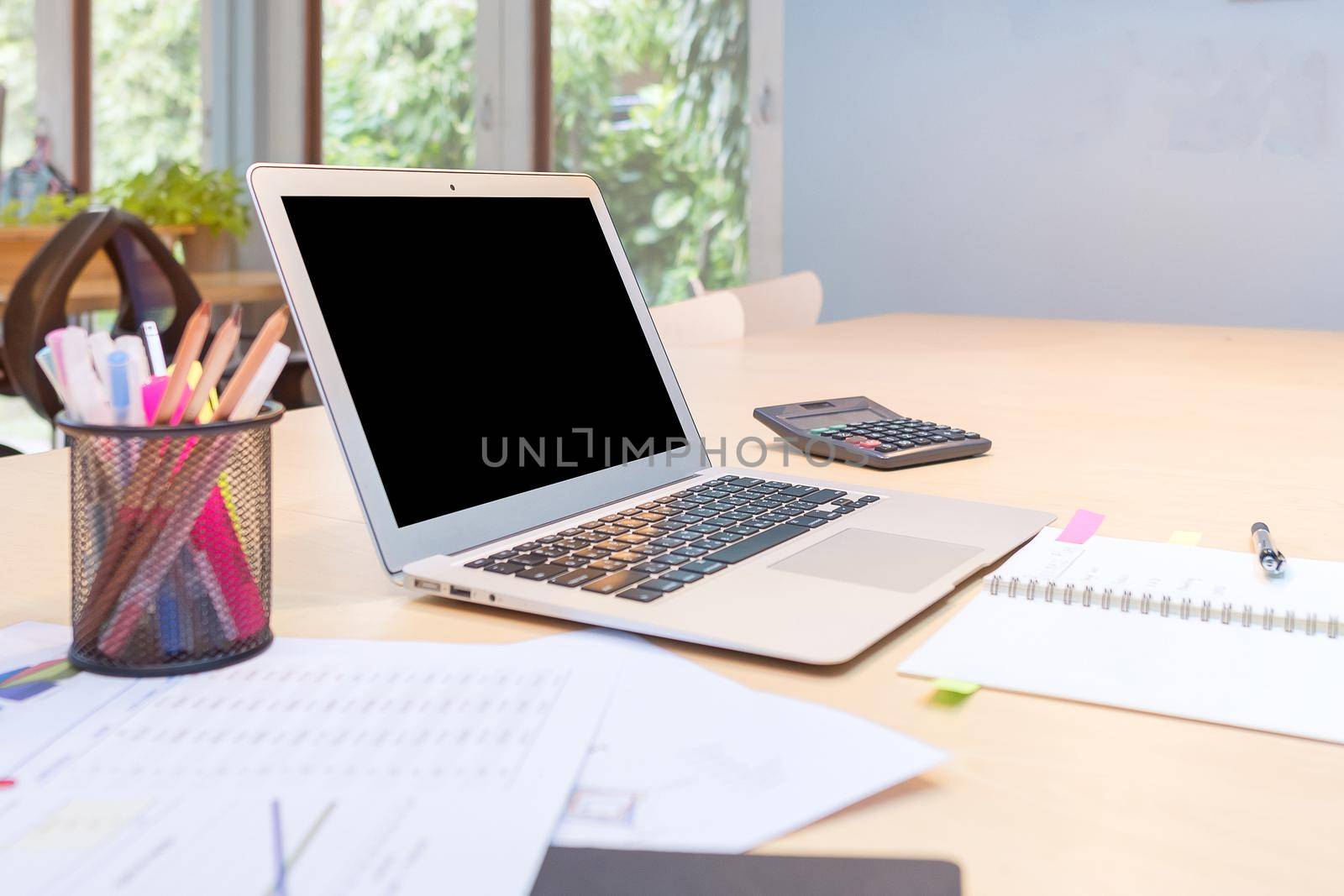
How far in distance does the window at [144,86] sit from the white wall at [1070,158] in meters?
2.49

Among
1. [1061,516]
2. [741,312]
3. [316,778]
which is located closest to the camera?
[316,778]

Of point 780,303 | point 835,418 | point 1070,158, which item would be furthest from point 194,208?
point 835,418

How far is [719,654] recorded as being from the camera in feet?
2.00

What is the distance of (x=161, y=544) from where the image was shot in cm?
55

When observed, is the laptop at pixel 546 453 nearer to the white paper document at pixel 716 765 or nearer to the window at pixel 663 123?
the white paper document at pixel 716 765

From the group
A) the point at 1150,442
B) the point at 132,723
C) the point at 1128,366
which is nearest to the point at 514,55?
the point at 1128,366

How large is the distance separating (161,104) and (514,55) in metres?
1.55

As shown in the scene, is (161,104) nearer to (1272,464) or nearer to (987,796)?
(1272,464)

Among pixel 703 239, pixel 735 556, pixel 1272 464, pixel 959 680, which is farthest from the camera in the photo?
pixel 703 239

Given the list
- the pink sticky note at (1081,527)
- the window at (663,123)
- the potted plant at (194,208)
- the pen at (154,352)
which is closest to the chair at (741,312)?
the pink sticky note at (1081,527)

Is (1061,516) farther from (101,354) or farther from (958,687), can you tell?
(101,354)

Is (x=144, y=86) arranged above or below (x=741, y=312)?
above

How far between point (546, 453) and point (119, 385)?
0.30m

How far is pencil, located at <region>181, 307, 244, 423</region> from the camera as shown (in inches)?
22.0
